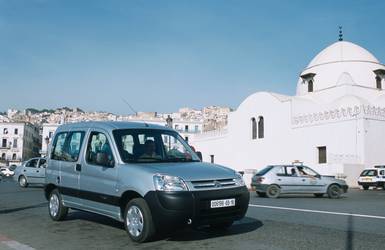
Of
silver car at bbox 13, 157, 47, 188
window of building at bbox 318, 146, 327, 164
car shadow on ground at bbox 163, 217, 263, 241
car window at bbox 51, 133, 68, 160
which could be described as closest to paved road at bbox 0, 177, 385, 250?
car shadow on ground at bbox 163, 217, 263, 241

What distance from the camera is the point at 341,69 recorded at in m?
50.2

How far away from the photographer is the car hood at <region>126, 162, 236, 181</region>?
6.64 meters

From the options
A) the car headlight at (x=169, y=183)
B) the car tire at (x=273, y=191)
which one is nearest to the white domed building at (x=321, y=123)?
the car tire at (x=273, y=191)

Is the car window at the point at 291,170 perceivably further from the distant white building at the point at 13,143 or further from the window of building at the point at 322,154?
the distant white building at the point at 13,143

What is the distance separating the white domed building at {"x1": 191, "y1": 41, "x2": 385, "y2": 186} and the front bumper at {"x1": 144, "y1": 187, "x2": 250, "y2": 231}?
82.0 ft

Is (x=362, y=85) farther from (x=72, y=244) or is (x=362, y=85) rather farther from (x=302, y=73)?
(x=72, y=244)

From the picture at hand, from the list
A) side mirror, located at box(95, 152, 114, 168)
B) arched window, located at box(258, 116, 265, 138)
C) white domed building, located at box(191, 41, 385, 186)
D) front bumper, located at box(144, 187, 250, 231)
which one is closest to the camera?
front bumper, located at box(144, 187, 250, 231)

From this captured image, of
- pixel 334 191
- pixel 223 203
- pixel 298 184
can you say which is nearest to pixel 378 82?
pixel 334 191

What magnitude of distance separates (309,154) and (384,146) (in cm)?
657

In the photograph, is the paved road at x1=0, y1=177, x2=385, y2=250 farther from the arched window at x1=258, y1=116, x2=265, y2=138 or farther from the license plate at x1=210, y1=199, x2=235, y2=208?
the arched window at x1=258, y1=116, x2=265, y2=138

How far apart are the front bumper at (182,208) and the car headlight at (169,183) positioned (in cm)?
Result: 7

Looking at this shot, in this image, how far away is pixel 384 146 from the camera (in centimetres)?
3538

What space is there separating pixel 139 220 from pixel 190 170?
115 centimetres

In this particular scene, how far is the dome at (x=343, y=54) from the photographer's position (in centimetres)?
5125
